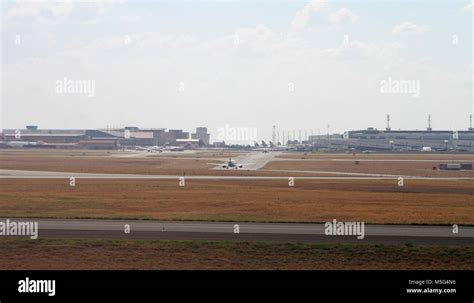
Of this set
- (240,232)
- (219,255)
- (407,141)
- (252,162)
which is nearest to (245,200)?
(240,232)

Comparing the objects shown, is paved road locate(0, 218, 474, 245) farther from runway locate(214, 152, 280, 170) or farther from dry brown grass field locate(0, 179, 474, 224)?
runway locate(214, 152, 280, 170)

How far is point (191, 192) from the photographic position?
1635 inches

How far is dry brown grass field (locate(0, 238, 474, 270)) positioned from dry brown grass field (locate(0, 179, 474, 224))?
24.6 feet

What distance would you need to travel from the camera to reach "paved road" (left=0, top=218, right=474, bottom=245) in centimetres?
2148

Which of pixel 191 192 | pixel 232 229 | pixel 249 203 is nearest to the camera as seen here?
pixel 232 229

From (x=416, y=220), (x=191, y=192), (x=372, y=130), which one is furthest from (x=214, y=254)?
(x=372, y=130)

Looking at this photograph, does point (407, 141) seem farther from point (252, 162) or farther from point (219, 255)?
point (219, 255)

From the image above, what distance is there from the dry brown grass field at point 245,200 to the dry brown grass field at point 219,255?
24.6 ft

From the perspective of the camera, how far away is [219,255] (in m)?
18.6

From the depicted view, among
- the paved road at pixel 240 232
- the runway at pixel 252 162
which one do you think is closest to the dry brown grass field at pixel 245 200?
the paved road at pixel 240 232

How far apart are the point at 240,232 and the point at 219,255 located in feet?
14.4

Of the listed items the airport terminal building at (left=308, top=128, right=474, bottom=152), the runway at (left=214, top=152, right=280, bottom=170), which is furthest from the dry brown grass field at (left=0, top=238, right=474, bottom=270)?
the airport terminal building at (left=308, top=128, right=474, bottom=152)
